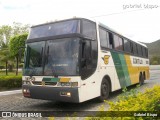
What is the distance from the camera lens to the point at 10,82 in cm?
1587

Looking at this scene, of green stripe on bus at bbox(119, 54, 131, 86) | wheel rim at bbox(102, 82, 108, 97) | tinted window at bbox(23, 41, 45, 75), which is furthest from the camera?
green stripe on bus at bbox(119, 54, 131, 86)

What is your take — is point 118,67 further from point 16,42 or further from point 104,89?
point 16,42

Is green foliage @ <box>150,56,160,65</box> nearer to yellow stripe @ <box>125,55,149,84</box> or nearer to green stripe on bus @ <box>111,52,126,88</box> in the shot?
yellow stripe @ <box>125,55,149,84</box>

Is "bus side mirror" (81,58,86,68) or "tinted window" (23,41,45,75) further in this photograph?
"tinted window" (23,41,45,75)

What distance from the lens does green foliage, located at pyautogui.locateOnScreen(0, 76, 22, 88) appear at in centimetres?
1577

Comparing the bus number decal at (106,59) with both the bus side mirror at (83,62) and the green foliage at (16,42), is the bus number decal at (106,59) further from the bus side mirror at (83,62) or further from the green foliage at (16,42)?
the green foliage at (16,42)

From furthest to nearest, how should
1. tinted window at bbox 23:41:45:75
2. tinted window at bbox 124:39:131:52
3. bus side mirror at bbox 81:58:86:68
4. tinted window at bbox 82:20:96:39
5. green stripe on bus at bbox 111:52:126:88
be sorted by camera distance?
tinted window at bbox 124:39:131:52
green stripe on bus at bbox 111:52:126:88
tinted window at bbox 82:20:96:39
tinted window at bbox 23:41:45:75
bus side mirror at bbox 81:58:86:68

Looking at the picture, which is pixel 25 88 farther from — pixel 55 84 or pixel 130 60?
pixel 130 60

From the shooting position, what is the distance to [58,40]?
871 centimetres

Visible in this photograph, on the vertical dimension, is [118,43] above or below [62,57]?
above

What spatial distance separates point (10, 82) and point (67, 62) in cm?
869

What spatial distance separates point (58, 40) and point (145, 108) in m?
5.13

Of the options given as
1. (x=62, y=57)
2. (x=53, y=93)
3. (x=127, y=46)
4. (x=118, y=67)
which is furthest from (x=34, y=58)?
(x=127, y=46)

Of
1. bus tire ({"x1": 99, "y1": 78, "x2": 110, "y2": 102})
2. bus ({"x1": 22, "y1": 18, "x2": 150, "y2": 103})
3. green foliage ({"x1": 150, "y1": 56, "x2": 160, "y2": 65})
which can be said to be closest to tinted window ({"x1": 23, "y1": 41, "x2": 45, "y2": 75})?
bus ({"x1": 22, "y1": 18, "x2": 150, "y2": 103})
